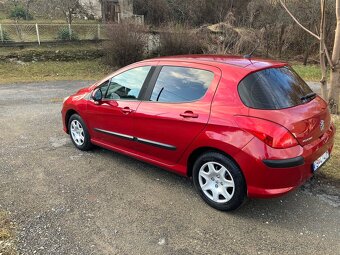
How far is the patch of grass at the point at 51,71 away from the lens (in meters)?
15.8

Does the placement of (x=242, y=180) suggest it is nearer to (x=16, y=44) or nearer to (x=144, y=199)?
(x=144, y=199)

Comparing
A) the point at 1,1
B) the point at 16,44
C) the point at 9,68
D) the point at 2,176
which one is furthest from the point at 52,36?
the point at 2,176

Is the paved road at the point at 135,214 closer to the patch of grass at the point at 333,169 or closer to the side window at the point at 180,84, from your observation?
the patch of grass at the point at 333,169

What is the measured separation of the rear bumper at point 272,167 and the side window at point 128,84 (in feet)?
5.89

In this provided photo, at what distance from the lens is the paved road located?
3.20 metres

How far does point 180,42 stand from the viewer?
18453 millimetres

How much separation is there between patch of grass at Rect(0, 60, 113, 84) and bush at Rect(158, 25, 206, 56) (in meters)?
3.36

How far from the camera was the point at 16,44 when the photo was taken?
60.8 feet

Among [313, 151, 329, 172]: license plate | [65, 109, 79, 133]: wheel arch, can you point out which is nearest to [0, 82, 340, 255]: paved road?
[313, 151, 329, 172]: license plate

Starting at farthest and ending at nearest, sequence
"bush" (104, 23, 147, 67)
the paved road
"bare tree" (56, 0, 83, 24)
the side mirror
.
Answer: "bare tree" (56, 0, 83, 24) → "bush" (104, 23, 147, 67) → the side mirror → the paved road

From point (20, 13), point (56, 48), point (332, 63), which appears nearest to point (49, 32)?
point (56, 48)

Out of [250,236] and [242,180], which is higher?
[242,180]

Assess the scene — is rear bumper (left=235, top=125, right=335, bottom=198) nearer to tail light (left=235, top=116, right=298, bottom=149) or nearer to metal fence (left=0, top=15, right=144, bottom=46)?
tail light (left=235, top=116, right=298, bottom=149)

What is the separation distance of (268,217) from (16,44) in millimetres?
18473
